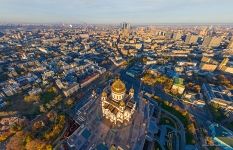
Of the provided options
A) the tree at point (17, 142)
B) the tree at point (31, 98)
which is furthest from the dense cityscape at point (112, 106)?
the tree at point (17, 142)

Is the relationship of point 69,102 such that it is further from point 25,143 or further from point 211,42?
point 211,42

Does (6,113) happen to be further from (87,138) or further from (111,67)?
(111,67)

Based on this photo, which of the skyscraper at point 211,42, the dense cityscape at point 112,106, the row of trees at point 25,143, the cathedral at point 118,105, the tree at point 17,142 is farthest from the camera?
the skyscraper at point 211,42

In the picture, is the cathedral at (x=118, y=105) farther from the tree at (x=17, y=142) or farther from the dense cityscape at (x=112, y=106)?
the tree at (x=17, y=142)

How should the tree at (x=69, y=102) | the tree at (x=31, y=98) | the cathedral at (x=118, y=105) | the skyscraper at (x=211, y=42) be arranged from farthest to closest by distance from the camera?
the skyscraper at (x=211, y=42)
the tree at (x=31, y=98)
the tree at (x=69, y=102)
the cathedral at (x=118, y=105)

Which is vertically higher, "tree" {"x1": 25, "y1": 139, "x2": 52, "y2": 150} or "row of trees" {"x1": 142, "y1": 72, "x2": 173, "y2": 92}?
"tree" {"x1": 25, "y1": 139, "x2": 52, "y2": 150}

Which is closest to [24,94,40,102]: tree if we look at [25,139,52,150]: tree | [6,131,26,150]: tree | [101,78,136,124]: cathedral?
[6,131,26,150]: tree

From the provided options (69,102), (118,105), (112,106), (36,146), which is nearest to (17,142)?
(36,146)

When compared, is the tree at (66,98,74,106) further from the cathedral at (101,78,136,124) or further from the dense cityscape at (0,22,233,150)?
the cathedral at (101,78,136,124)
